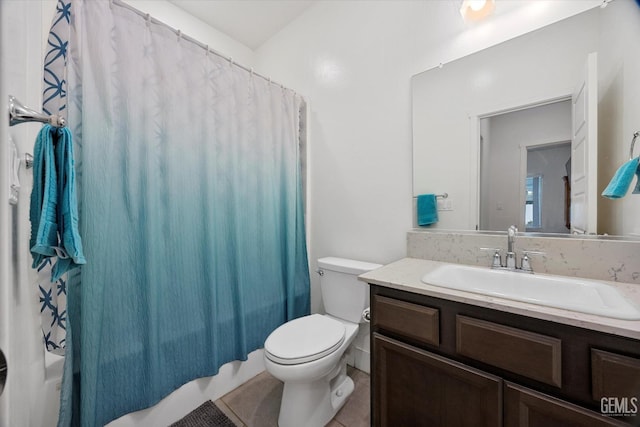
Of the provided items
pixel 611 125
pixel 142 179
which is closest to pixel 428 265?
pixel 611 125

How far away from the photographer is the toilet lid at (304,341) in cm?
121

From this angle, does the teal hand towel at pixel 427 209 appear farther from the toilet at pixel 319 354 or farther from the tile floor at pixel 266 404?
the tile floor at pixel 266 404

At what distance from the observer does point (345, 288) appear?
1661 mm

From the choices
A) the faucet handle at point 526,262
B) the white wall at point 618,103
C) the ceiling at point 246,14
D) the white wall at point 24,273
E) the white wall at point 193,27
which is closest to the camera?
the white wall at point 24,273

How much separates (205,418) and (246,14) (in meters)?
2.80

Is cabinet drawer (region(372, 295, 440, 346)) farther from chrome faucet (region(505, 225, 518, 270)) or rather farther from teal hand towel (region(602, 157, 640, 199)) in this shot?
teal hand towel (region(602, 157, 640, 199))

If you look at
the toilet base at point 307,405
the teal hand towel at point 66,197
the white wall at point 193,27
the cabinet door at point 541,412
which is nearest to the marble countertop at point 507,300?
the cabinet door at point 541,412

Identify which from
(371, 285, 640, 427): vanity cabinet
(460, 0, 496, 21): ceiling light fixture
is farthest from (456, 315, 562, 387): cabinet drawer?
(460, 0, 496, 21): ceiling light fixture

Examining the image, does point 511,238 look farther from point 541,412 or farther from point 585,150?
point 541,412

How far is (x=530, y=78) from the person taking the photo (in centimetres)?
121

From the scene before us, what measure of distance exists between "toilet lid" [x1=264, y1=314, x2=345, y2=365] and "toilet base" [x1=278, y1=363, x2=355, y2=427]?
0.62 feet

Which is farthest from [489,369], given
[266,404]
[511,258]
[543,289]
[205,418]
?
[205,418]

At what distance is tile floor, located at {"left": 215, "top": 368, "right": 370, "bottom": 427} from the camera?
1383 mm

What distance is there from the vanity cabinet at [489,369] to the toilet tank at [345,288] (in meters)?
0.45
